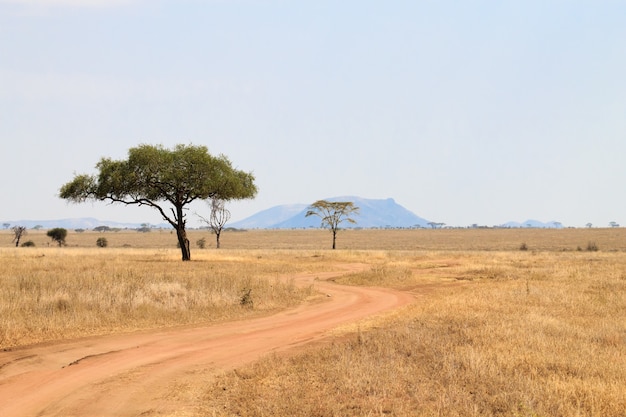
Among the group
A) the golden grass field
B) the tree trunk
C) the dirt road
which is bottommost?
the dirt road

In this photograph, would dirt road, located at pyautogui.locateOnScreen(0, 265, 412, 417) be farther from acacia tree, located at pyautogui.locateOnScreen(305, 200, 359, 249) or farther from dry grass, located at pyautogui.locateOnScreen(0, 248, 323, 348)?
acacia tree, located at pyautogui.locateOnScreen(305, 200, 359, 249)

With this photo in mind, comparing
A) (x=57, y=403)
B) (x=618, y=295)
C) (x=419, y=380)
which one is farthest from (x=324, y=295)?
(x=57, y=403)

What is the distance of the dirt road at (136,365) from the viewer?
909cm

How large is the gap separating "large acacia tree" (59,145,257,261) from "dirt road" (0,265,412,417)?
32.4 meters

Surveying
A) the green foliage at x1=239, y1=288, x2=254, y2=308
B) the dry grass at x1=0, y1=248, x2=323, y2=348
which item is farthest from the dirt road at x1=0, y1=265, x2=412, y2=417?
the green foliage at x1=239, y1=288, x2=254, y2=308

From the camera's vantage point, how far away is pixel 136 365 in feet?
38.4

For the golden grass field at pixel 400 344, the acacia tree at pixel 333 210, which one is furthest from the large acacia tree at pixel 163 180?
the acacia tree at pixel 333 210

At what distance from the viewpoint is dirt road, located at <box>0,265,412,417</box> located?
9.09m

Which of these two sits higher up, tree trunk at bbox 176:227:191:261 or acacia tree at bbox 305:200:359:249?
acacia tree at bbox 305:200:359:249

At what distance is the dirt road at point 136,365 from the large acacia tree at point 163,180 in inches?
1277

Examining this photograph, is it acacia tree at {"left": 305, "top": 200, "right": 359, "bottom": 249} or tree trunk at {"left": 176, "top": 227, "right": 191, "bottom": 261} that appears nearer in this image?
tree trunk at {"left": 176, "top": 227, "right": 191, "bottom": 261}

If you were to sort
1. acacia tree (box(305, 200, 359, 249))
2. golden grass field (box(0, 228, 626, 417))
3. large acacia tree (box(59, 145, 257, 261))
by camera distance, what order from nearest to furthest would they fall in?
golden grass field (box(0, 228, 626, 417)) → large acacia tree (box(59, 145, 257, 261)) → acacia tree (box(305, 200, 359, 249))

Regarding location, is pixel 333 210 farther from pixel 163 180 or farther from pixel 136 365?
pixel 136 365

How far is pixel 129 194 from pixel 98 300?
33363mm
